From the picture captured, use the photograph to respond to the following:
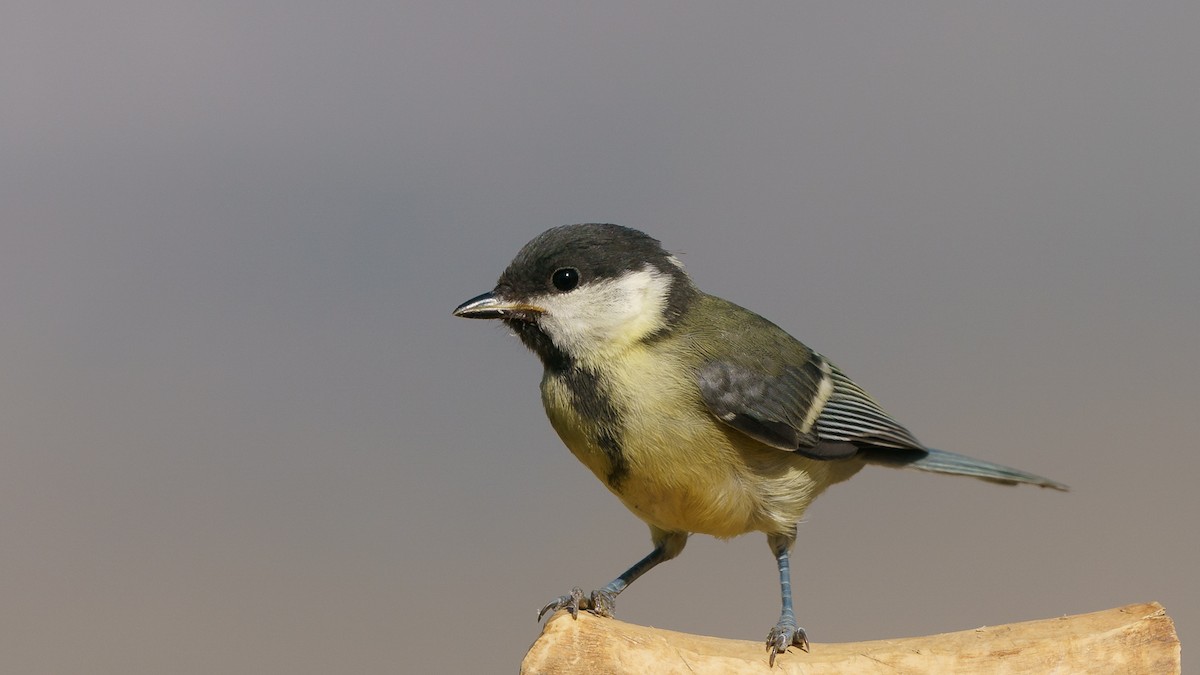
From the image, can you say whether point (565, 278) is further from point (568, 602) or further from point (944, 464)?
point (944, 464)

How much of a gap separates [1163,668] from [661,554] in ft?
3.66

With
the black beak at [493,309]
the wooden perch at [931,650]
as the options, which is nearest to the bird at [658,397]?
the black beak at [493,309]

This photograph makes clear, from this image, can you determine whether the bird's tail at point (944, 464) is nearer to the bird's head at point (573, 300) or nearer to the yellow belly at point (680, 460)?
the yellow belly at point (680, 460)

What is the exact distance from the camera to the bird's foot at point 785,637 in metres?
2.10

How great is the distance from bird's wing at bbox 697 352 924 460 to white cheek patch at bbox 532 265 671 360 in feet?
0.65

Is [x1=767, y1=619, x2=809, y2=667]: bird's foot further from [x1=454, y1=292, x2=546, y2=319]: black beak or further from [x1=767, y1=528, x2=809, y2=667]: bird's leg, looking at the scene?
[x1=454, y1=292, x2=546, y2=319]: black beak

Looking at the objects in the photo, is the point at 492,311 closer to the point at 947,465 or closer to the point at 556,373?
the point at 556,373

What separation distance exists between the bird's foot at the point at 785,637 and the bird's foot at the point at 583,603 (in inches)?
14.5

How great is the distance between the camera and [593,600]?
226 cm

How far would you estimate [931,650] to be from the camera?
1968 mm

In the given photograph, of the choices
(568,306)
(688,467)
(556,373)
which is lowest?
(688,467)

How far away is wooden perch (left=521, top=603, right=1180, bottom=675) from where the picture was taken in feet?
6.11

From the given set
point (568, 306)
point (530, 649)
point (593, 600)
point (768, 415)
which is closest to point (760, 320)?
point (768, 415)

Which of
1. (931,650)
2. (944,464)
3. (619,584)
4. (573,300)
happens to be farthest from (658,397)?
(944,464)
